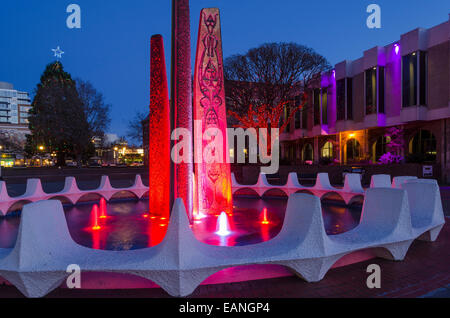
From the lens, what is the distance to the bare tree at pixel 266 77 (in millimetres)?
22406

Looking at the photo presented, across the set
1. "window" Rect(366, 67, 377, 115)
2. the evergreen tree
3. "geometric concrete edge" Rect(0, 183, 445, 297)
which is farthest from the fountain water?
the evergreen tree

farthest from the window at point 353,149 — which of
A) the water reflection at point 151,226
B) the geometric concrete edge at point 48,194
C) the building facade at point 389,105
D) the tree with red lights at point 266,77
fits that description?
the geometric concrete edge at point 48,194

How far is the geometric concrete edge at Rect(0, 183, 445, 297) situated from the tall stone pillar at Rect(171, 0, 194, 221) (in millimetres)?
3517

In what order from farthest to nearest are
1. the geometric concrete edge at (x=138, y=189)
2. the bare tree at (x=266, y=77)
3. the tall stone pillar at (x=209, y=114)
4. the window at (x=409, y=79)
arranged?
the window at (x=409, y=79), the bare tree at (x=266, y=77), the geometric concrete edge at (x=138, y=189), the tall stone pillar at (x=209, y=114)

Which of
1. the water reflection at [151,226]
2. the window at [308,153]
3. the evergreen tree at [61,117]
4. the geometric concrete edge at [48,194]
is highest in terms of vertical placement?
A: the evergreen tree at [61,117]

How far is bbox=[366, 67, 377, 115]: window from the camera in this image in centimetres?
2723

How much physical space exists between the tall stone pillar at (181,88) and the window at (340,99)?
1126 inches

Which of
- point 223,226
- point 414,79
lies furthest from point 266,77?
point 223,226

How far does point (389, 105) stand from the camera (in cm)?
2680

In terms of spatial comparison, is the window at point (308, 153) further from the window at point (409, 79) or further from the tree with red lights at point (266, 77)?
the tree with red lights at point (266, 77)

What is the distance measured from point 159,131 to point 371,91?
26553 millimetres

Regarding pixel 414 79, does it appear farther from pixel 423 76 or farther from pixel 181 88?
pixel 181 88

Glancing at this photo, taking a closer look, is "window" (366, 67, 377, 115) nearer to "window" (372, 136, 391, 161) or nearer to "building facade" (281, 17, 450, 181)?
"building facade" (281, 17, 450, 181)
